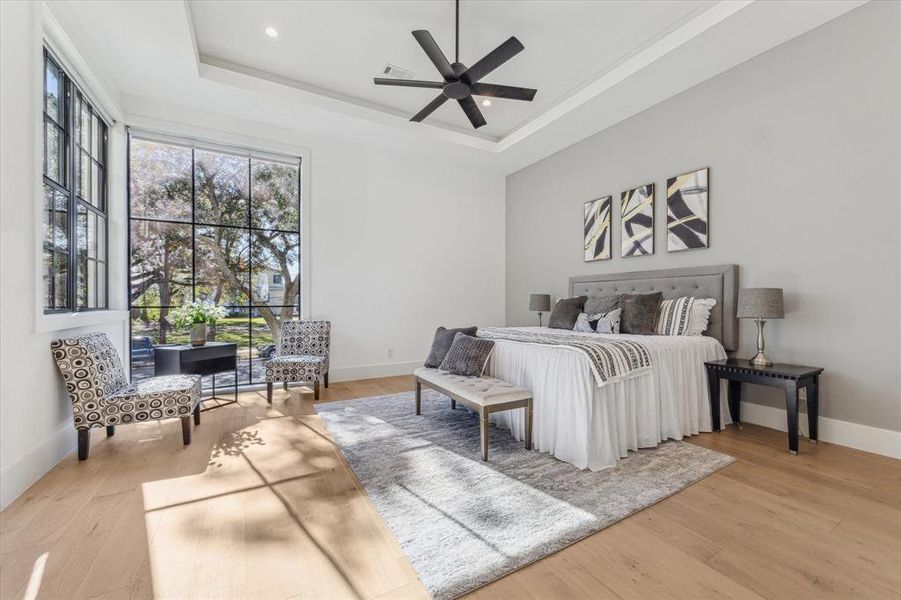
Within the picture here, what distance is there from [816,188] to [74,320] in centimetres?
593

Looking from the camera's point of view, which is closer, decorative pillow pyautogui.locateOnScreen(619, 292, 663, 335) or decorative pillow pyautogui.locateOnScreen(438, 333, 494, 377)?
decorative pillow pyautogui.locateOnScreen(438, 333, 494, 377)

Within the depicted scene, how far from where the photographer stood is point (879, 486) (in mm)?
2262

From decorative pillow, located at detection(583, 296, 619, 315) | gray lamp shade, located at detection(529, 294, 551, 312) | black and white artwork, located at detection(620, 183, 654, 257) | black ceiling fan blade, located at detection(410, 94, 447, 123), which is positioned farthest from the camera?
gray lamp shade, located at detection(529, 294, 551, 312)

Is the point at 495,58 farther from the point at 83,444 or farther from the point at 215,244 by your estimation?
the point at 83,444

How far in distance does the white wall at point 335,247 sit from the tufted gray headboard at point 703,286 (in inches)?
100

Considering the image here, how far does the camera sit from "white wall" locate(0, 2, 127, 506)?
216cm

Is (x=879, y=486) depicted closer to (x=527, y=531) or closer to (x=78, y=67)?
(x=527, y=531)

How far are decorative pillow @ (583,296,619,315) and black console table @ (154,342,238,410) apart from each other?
3841 millimetres

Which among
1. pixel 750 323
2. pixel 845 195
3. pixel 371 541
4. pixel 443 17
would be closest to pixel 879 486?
pixel 750 323

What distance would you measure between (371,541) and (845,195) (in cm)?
407

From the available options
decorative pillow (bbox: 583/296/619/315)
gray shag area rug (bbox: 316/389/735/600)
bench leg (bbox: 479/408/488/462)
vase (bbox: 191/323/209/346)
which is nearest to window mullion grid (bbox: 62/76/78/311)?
vase (bbox: 191/323/209/346)

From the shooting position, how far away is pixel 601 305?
4.21 m

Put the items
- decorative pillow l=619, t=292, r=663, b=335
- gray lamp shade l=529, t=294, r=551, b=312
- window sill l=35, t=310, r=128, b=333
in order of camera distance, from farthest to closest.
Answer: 1. gray lamp shade l=529, t=294, r=551, b=312
2. decorative pillow l=619, t=292, r=663, b=335
3. window sill l=35, t=310, r=128, b=333

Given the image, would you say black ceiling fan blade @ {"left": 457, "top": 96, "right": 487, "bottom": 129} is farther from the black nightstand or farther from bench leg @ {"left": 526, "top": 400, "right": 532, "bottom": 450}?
the black nightstand
